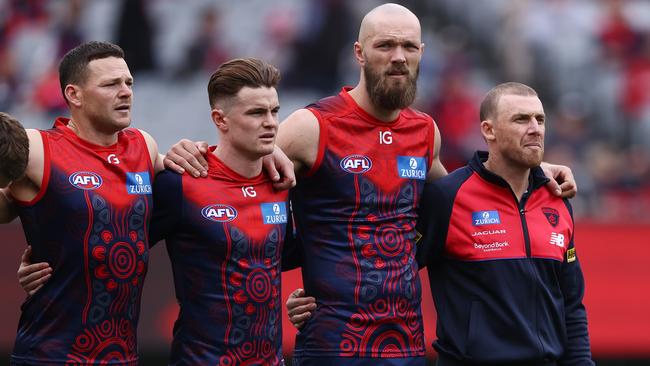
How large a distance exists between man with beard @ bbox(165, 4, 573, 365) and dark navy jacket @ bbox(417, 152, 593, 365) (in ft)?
0.66

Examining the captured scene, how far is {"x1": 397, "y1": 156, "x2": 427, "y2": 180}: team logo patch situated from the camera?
5.98 meters

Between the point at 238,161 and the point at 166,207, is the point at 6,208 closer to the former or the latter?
the point at 166,207

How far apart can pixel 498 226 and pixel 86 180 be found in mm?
2152

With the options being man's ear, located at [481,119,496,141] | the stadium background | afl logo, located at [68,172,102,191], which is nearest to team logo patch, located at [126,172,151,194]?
afl logo, located at [68,172,102,191]

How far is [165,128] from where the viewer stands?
1371 centimetres

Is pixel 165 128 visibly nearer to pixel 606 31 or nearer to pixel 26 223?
pixel 606 31

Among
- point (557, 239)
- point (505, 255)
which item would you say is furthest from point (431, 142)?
point (557, 239)

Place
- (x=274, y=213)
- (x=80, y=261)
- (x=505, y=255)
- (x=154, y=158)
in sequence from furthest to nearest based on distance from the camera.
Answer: (x=505, y=255) → (x=154, y=158) → (x=274, y=213) → (x=80, y=261)

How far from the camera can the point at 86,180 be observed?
5.38 m

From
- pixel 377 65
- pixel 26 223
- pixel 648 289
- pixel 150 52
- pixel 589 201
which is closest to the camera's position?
pixel 26 223

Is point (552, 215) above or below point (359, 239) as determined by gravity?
above

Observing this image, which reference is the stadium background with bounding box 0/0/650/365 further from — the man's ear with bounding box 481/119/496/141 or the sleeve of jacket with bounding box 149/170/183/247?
the sleeve of jacket with bounding box 149/170/183/247

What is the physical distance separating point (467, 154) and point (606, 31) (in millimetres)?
2680

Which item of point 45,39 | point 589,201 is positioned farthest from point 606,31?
point 45,39
